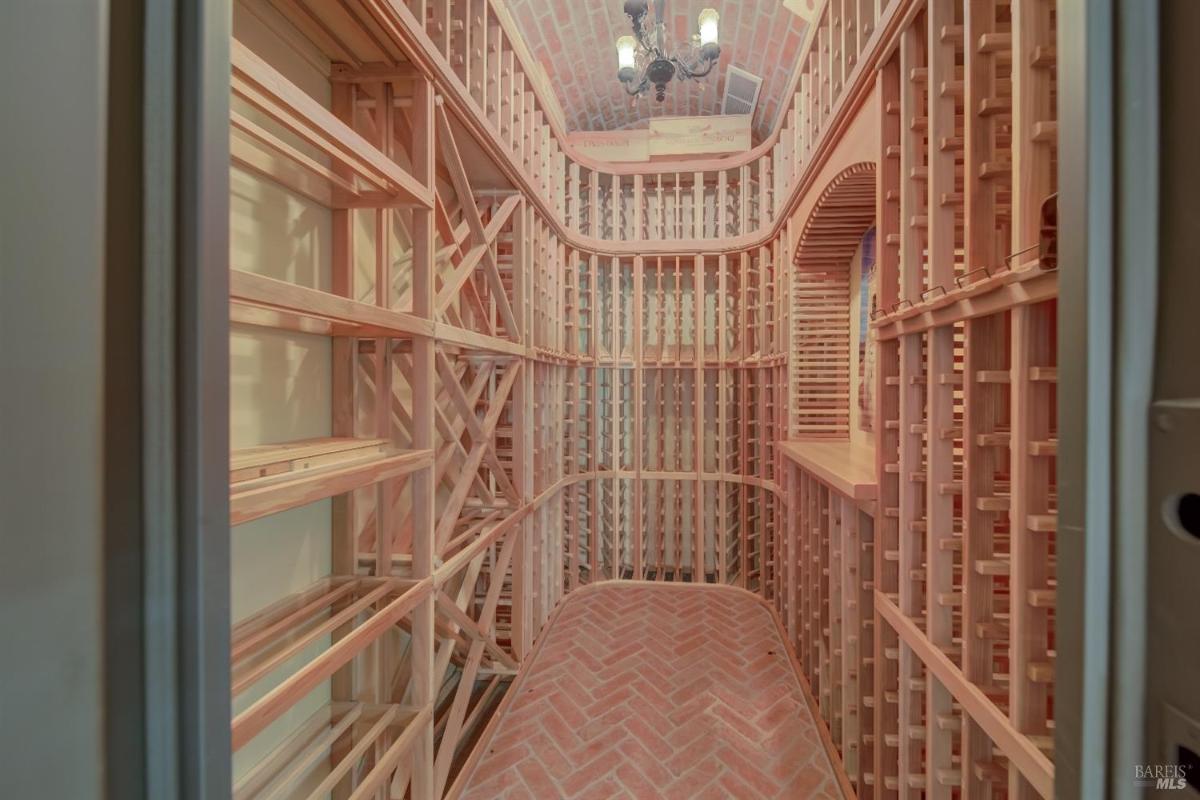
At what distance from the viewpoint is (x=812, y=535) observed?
153 inches

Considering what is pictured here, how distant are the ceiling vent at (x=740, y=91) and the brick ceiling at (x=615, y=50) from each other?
0.07 metres

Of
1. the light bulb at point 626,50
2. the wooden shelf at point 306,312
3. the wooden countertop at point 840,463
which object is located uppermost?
the light bulb at point 626,50

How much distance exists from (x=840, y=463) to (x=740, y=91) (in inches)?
199

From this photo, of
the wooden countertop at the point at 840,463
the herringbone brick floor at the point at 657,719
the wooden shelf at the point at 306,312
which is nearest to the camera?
the wooden shelf at the point at 306,312

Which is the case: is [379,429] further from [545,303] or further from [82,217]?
[545,303]

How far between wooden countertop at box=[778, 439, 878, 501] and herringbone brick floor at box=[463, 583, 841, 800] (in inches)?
67.7

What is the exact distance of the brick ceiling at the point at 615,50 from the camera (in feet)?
17.1

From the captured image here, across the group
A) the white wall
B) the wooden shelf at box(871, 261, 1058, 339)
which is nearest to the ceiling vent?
the wooden shelf at box(871, 261, 1058, 339)

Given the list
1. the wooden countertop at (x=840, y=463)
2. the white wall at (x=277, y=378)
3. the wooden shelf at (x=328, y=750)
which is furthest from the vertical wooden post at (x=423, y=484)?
the wooden countertop at (x=840, y=463)

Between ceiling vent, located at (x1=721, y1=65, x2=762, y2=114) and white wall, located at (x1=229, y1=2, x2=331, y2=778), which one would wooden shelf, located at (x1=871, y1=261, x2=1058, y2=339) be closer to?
white wall, located at (x1=229, y1=2, x2=331, y2=778)

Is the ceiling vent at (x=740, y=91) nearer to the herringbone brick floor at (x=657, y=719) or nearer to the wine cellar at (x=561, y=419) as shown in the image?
the wine cellar at (x=561, y=419)

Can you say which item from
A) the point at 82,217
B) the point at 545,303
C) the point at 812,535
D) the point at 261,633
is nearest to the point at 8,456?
the point at 82,217

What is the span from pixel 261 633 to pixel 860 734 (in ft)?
9.21

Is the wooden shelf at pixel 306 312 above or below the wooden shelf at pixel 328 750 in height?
above
